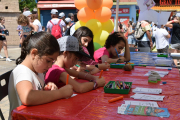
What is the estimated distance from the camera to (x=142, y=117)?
1.18 meters

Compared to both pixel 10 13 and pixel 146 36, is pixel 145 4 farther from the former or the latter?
pixel 10 13

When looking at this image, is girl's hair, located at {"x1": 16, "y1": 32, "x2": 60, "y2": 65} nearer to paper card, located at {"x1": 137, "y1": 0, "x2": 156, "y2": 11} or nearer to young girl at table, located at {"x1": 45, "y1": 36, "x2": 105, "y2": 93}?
young girl at table, located at {"x1": 45, "y1": 36, "x2": 105, "y2": 93}

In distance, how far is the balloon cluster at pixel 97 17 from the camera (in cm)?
474

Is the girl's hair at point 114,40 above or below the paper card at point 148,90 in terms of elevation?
above

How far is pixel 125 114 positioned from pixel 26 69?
2.35ft

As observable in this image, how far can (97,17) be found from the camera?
16.4ft

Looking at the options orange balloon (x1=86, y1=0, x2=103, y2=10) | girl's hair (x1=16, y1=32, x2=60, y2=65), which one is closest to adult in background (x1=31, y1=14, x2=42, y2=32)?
orange balloon (x1=86, y1=0, x2=103, y2=10)

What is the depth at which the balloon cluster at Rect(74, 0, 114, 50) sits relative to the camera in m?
4.74

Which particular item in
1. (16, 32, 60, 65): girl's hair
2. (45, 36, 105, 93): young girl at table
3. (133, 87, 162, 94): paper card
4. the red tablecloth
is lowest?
(133, 87, 162, 94): paper card

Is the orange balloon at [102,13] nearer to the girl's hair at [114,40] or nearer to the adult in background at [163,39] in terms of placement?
the girl's hair at [114,40]

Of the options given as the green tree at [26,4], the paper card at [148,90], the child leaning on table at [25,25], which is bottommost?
the paper card at [148,90]

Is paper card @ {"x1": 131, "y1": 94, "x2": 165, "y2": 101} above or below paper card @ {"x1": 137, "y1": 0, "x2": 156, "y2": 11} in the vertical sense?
below

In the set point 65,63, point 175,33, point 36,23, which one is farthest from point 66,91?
point 175,33

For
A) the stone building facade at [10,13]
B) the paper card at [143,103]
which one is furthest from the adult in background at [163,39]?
the stone building facade at [10,13]
